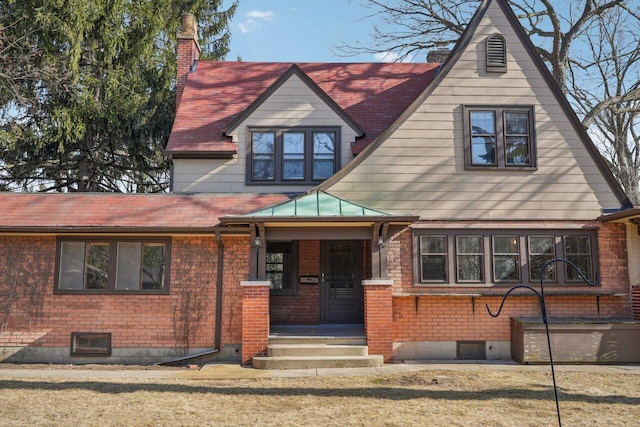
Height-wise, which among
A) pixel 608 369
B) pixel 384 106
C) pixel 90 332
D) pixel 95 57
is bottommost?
pixel 608 369

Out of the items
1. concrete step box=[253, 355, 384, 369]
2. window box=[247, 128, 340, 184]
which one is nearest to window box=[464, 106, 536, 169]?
window box=[247, 128, 340, 184]

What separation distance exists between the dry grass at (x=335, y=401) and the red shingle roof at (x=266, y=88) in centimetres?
617

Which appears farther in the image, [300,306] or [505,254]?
[300,306]

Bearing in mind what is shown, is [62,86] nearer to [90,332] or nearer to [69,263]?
[69,263]

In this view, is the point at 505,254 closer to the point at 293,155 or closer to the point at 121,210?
the point at 293,155

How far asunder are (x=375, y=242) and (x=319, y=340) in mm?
2314

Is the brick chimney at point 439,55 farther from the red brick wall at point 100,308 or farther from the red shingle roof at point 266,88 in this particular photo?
the red brick wall at point 100,308

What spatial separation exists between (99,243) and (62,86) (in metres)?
9.30

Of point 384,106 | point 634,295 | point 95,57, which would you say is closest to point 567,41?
point 384,106

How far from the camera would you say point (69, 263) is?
10789 millimetres

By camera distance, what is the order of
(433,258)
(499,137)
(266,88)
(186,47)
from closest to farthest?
1. (433,258)
2. (499,137)
3. (266,88)
4. (186,47)

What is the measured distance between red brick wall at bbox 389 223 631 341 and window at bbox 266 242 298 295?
2.49 meters

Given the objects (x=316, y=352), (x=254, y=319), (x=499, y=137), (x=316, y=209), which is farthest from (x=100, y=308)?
(x=499, y=137)

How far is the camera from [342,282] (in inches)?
484
